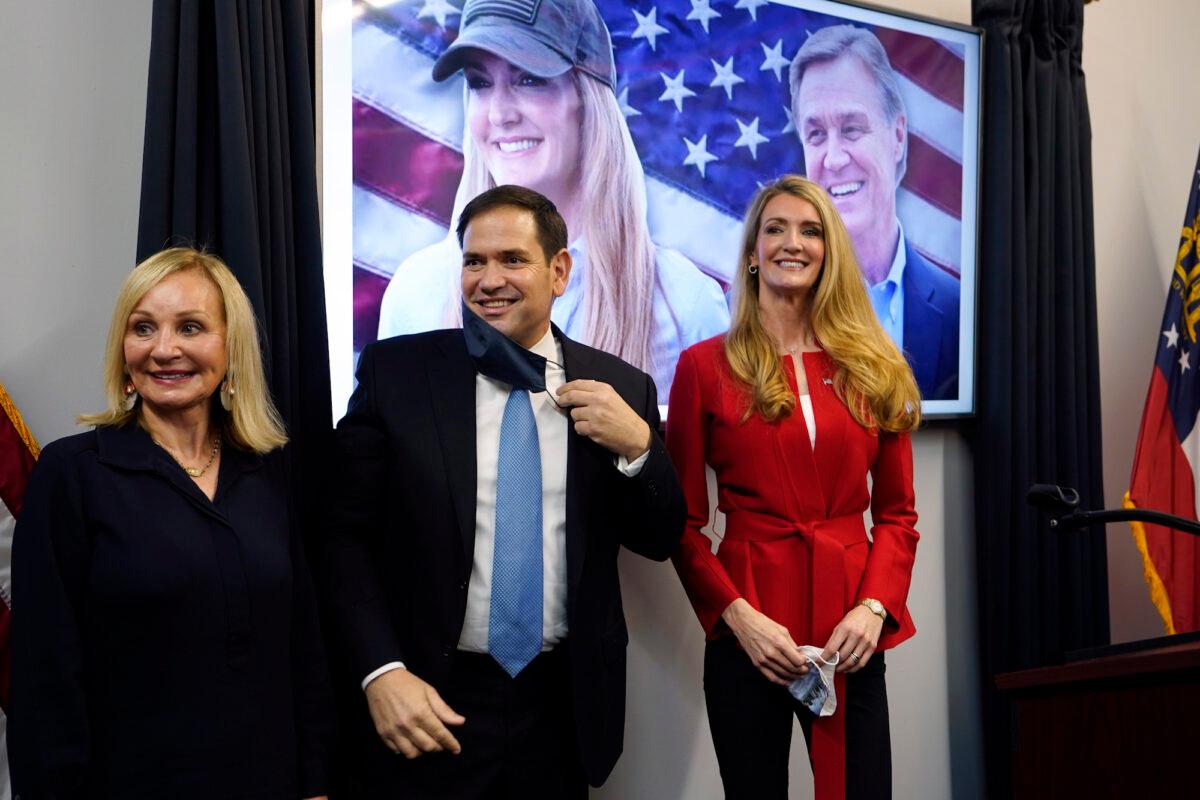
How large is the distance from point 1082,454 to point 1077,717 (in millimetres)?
1799

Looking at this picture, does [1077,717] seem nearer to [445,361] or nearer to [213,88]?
[445,361]

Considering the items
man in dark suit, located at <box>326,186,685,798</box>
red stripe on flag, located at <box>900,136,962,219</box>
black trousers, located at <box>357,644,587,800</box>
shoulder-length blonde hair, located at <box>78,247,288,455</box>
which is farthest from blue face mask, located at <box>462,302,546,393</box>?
red stripe on flag, located at <box>900,136,962,219</box>

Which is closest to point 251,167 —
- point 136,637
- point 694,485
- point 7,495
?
point 7,495

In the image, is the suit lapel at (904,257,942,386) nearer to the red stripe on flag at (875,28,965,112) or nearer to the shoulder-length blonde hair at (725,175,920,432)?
the red stripe on flag at (875,28,965,112)

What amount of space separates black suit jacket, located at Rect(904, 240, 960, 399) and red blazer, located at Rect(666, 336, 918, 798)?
93cm

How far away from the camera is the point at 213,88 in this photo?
210 centimetres

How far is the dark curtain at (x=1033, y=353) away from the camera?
3.12 metres

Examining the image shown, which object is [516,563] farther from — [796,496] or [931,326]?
[931,326]

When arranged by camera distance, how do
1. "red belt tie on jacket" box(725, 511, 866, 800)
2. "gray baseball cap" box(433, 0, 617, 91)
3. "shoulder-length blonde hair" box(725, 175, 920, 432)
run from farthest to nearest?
1. "gray baseball cap" box(433, 0, 617, 91)
2. "shoulder-length blonde hair" box(725, 175, 920, 432)
3. "red belt tie on jacket" box(725, 511, 866, 800)

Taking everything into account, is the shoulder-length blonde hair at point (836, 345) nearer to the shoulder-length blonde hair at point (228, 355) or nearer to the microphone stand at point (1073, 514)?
the microphone stand at point (1073, 514)

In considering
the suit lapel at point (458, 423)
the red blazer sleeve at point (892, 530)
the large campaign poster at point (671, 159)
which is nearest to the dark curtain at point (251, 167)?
the large campaign poster at point (671, 159)

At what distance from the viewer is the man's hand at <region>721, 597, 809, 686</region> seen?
204cm

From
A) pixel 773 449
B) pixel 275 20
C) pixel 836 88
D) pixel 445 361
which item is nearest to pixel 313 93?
pixel 275 20

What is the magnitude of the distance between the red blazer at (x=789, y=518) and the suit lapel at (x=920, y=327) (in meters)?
0.93
